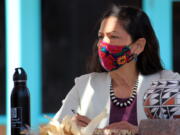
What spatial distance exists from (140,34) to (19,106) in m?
0.84

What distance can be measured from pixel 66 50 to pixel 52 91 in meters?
0.41

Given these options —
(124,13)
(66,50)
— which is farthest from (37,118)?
(124,13)

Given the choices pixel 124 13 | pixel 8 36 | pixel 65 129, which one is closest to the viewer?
pixel 65 129

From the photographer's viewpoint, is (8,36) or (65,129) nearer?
(65,129)

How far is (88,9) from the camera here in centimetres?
541

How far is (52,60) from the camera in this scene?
548 cm

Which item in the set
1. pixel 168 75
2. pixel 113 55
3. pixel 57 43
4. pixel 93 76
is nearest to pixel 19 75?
pixel 113 55

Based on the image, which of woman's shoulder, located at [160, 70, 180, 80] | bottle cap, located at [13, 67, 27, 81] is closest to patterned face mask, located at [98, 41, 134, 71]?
woman's shoulder, located at [160, 70, 180, 80]

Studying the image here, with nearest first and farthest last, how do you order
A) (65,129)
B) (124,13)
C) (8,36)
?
(65,129)
(124,13)
(8,36)

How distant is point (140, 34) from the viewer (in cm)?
268

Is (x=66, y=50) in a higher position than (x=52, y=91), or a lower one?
higher

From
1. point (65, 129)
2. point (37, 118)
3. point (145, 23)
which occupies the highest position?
point (145, 23)

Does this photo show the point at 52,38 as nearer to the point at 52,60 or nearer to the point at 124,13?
the point at 52,60

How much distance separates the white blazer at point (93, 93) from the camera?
8.64ft
